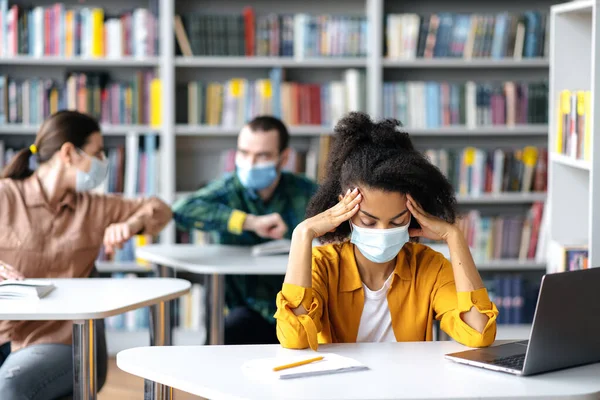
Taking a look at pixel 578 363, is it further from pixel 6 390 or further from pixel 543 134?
pixel 543 134

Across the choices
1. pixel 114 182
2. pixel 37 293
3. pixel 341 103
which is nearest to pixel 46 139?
pixel 37 293

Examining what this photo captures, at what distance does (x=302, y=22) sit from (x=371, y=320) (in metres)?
2.73

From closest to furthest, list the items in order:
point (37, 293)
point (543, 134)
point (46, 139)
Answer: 1. point (37, 293)
2. point (46, 139)
3. point (543, 134)

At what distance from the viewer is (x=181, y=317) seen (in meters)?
4.70

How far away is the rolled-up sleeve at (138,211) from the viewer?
3.09 m

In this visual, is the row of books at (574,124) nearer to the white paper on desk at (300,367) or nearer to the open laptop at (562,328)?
the open laptop at (562,328)

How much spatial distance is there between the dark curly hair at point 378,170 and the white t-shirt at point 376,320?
19 centimetres

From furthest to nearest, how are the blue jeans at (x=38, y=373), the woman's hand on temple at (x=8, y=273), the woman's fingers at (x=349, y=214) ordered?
the woman's hand on temple at (x=8, y=273)
the blue jeans at (x=38, y=373)
the woman's fingers at (x=349, y=214)

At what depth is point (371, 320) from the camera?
2.17 meters

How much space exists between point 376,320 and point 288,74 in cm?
291

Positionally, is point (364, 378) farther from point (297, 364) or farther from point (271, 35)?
point (271, 35)

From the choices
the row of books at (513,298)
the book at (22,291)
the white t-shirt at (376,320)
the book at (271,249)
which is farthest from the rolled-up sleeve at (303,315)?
the row of books at (513,298)

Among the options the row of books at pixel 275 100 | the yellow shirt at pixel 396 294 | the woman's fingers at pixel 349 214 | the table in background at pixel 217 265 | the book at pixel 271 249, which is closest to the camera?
the woman's fingers at pixel 349 214

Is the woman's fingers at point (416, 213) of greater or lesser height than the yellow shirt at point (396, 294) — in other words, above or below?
above
